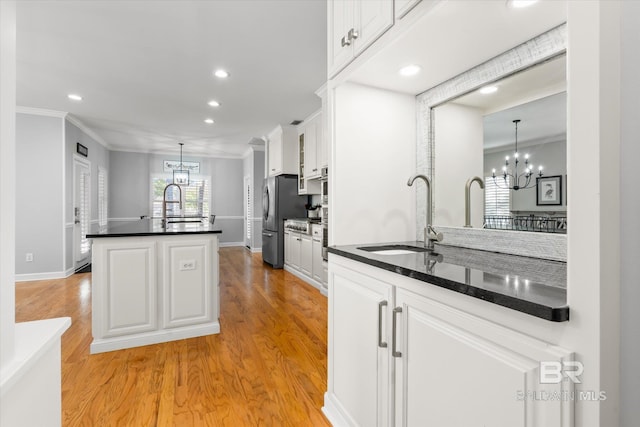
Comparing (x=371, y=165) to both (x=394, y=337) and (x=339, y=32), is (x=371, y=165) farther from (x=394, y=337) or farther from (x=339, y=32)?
(x=394, y=337)

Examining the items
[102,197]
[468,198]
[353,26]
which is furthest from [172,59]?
[102,197]

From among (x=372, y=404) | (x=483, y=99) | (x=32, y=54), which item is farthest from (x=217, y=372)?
(x=32, y=54)

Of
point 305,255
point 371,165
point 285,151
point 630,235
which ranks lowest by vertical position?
point 305,255

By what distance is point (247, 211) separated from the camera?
870 cm

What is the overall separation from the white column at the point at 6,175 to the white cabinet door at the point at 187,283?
207 cm

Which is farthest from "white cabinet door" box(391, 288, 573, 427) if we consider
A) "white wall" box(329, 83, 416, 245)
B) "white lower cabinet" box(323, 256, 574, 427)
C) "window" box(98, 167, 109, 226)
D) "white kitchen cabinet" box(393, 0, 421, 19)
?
"window" box(98, 167, 109, 226)

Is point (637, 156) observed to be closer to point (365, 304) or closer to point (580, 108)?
point (580, 108)

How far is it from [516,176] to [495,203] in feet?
0.50

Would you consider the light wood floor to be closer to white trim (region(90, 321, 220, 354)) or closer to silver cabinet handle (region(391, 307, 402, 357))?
white trim (region(90, 321, 220, 354))

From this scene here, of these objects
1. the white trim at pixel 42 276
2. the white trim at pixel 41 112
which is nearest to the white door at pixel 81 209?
the white trim at pixel 42 276

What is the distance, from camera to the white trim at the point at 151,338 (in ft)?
8.00

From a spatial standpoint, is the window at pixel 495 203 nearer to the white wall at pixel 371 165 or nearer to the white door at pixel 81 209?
the white wall at pixel 371 165

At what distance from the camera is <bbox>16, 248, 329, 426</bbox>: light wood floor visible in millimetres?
1690

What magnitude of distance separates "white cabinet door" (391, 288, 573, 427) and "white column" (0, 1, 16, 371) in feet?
3.41
